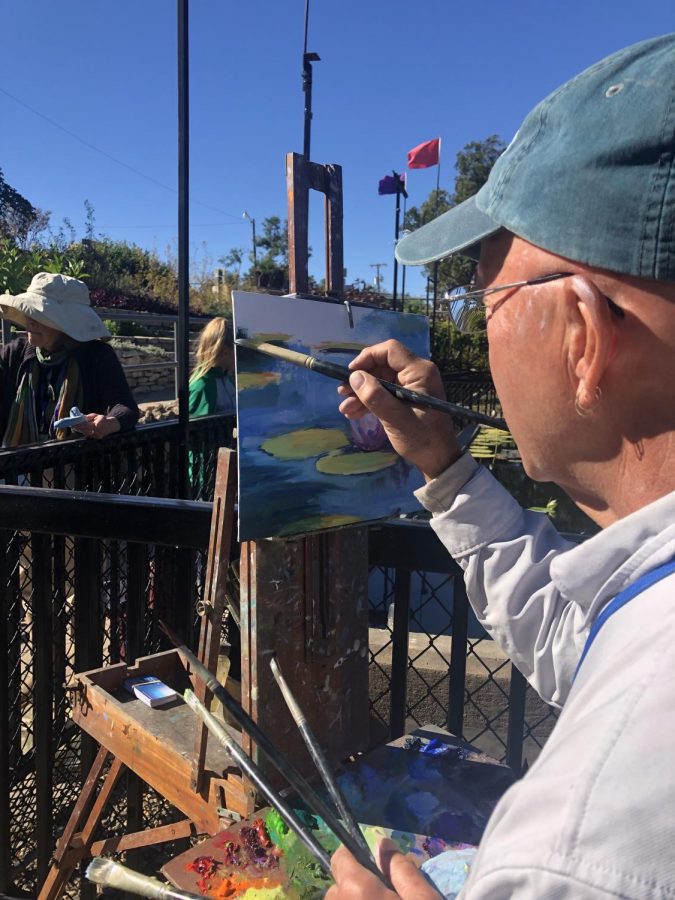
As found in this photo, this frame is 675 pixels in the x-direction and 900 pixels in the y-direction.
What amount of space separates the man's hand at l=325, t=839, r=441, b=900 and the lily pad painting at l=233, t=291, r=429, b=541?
770 mm

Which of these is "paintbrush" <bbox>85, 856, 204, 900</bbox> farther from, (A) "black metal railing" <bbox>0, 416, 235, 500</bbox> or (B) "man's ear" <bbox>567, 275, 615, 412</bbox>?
(A) "black metal railing" <bbox>0, 416, 235, 500</bbox>

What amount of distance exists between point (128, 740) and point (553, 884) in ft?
4.78

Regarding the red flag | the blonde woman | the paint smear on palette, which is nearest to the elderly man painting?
the paint smear on palette

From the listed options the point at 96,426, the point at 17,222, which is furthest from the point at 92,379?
the point at 17,222

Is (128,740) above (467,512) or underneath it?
underneath

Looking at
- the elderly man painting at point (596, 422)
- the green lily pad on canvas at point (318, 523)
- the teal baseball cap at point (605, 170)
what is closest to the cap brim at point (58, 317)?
the green lily pad on canvas at point (318, 523)

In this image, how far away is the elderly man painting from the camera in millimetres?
549

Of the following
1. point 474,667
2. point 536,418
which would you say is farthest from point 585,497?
point 474,667

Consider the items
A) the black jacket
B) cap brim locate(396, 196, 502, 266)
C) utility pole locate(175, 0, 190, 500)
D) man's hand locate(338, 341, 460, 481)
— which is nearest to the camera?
cap brim locate(396, 196, 502, 266)

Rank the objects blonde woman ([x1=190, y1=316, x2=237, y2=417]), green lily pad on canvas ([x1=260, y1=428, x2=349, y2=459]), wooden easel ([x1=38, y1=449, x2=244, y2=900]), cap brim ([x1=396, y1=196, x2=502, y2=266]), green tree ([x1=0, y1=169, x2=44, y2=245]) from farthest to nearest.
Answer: green tree ([x1=0, y1=169, x2=44, y2=245])
blonde woman ([x1=190, y1=316, x2=237, y2=417])
green lily pad on canvas ([x1=260, y1=428, x2=349, y2=459])
wooden easel ([x1=38, y1=449, x2=244, y2=900])
cap brim ([x1=396, y1=196, x2=502, y2=266])

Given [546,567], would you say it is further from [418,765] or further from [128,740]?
[128,740]

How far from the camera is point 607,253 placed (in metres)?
0.78

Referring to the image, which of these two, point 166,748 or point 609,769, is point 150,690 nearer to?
point 166,748

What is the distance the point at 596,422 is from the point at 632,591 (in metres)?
0.24
